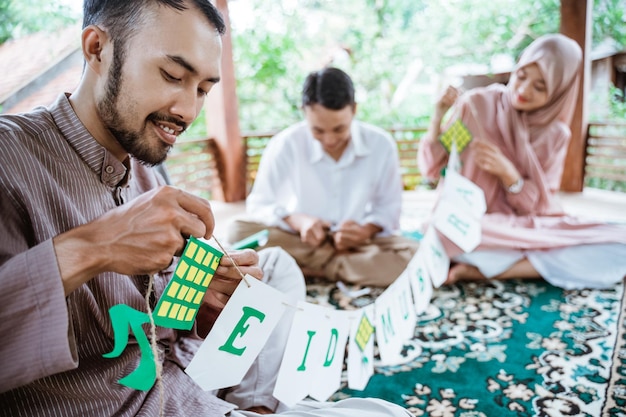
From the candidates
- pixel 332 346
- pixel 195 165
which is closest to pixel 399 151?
pixel 195 165

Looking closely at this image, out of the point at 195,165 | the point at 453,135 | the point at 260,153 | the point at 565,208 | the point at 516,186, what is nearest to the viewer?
the point at 453,135

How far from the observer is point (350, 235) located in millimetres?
2293

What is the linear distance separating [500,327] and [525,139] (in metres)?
1.03

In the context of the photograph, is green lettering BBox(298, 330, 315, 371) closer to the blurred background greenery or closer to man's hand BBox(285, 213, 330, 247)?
man's hand BBox(285, 213, 330, 247)

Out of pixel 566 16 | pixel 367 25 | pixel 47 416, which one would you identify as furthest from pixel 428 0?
pixel 47 416

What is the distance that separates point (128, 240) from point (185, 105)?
1.19 feet

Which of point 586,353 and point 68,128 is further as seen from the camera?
point 586,353

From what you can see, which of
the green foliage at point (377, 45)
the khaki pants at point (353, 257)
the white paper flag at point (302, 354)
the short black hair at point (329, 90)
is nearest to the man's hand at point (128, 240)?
the white paper flag at point (302, 354)

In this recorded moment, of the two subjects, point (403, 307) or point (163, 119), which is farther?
point (403, 307)

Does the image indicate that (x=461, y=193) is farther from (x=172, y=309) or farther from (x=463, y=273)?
(x=172, y=309)

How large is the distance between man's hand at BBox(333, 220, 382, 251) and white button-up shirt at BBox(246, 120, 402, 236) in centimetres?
9

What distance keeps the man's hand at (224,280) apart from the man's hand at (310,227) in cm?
115

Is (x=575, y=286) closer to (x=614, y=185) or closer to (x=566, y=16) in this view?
(x=566, y=16)

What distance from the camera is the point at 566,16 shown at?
158 inches
